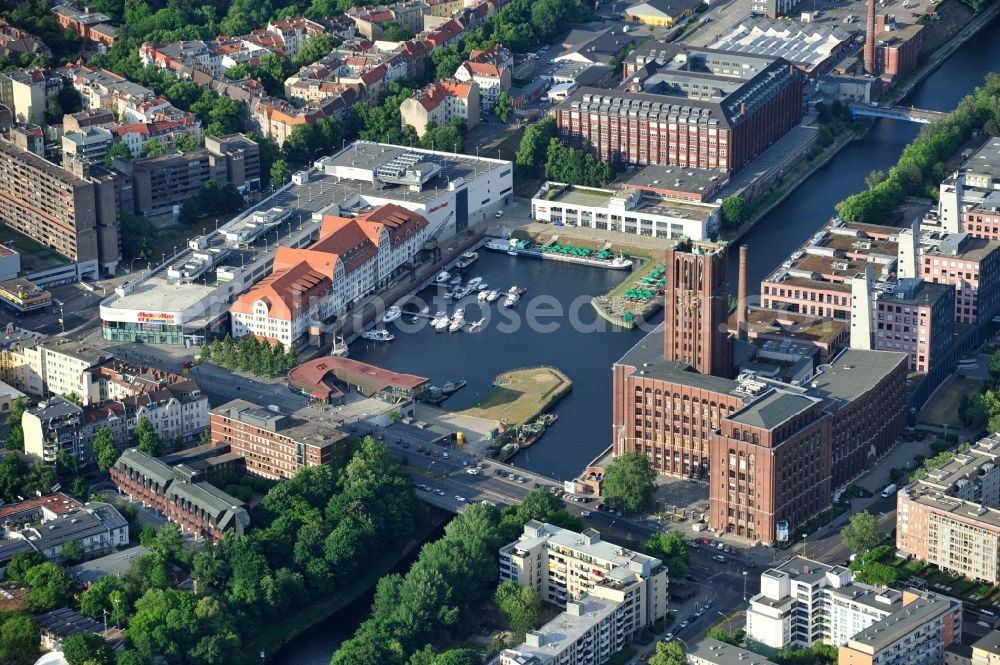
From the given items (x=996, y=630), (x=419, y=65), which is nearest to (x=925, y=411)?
(x=996, y=630)

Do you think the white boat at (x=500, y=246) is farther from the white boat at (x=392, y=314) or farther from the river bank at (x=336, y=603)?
the river bank at (x=336, y=603)

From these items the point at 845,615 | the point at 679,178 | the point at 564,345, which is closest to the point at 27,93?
the point at 679,178

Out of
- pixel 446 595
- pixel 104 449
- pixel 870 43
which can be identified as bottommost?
pixel 446 595

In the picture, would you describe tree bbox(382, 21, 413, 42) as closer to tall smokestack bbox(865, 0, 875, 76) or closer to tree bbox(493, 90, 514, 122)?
tree bbox(493, 90, 514, 122)

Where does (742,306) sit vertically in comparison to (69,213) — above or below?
below

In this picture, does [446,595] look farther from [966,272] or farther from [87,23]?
[87,23]

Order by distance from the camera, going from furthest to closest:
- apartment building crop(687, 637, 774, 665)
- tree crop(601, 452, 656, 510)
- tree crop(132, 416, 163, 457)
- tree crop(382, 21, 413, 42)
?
tree crop(382, 21, 413, 42), tree crop(132, 416, 163, 457), tree crop(601, 452, 656, 510), apartment building crop(687, 637, 774, 665)

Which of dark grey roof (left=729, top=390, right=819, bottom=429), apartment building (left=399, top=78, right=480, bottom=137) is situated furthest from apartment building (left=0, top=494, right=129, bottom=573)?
apartment building (left=399, top=78, right=480, bottom=137)
